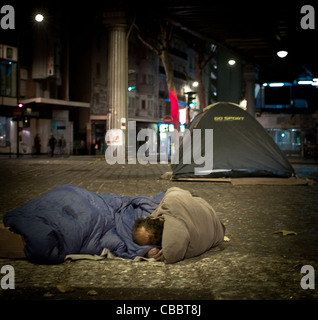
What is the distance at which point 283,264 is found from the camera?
12.2 feet

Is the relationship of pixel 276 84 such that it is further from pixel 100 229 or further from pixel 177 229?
pixel 177 229

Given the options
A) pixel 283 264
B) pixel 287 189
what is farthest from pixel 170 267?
pixel 287 189

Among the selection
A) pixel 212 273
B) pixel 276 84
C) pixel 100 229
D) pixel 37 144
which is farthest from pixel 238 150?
pixel 276 84

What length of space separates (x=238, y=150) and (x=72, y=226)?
820 centimetres

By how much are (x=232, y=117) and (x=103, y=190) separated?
14.4 feet

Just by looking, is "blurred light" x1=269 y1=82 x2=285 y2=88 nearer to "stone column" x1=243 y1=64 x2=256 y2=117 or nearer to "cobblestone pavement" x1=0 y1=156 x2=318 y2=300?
"stone column" x1=243 y1=64 x2=256 y2=117

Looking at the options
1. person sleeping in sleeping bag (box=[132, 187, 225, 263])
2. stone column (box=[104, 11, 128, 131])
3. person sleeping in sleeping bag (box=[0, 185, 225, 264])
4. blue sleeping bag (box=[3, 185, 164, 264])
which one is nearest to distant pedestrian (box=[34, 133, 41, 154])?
stone column (box=[104, 11, 128, 131])

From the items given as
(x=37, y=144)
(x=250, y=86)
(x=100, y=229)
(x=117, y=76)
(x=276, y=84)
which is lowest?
(x=100, y=229)

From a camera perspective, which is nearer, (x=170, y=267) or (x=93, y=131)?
(x=170, y=267)

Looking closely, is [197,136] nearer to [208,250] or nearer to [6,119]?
[208,250]

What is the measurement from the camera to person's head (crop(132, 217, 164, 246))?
3.80 metres

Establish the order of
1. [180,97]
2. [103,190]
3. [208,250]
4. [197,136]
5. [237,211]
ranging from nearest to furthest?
[208,250] < [237,211] < [103,190] < [197,136] < [180,97]

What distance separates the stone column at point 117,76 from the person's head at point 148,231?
18887 mm

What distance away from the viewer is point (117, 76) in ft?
75.0
